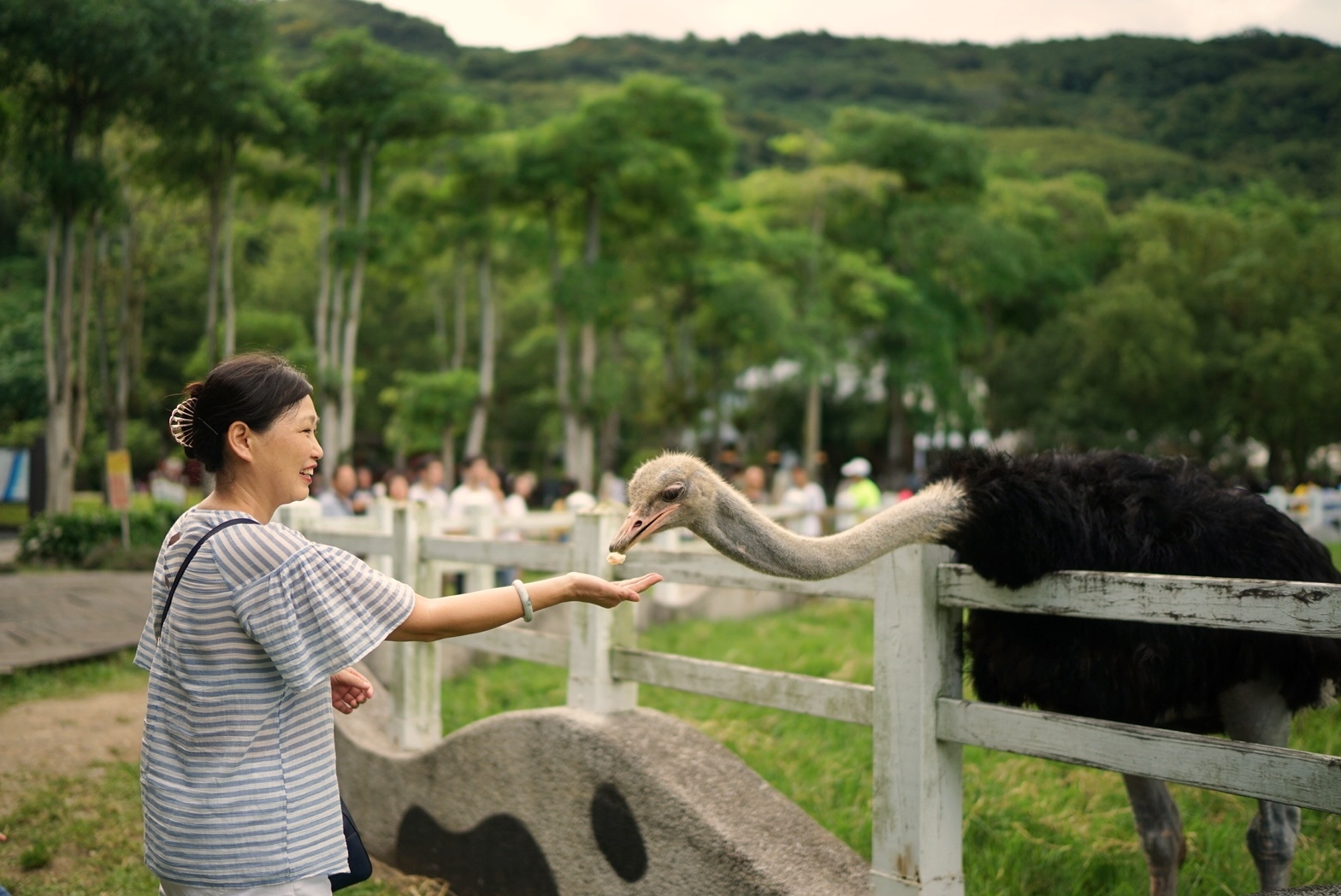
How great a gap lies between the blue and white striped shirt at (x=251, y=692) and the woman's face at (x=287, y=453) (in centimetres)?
13

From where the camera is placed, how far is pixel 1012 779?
214 inches

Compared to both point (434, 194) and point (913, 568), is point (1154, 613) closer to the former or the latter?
point (913, 568)

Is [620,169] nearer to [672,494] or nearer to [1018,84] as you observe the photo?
[672,494]

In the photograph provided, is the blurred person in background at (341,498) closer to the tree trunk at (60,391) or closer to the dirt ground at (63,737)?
the dirt ground at (63,737)

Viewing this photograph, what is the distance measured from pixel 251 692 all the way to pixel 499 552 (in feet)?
8.87

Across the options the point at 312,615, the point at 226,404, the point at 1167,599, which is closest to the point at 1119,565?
the point at 1167,599

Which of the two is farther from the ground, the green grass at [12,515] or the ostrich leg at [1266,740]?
the ostrich leg at [1266,740]

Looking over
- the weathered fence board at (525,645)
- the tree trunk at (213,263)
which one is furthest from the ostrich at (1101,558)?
the tree trunk at (213,263)

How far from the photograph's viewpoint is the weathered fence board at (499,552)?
4934 millimetres

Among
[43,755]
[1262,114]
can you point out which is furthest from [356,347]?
[1262,114]

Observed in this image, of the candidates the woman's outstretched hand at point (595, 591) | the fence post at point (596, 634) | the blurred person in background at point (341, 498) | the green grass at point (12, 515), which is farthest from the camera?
the green grass at point (12, 515)

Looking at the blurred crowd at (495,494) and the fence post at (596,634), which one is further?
the blurred crowd at (495,494)

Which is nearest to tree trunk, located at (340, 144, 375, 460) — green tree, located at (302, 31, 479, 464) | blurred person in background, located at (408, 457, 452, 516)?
green tree, located at (302, 31, 479, 464)

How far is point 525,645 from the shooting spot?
495 centimetres
